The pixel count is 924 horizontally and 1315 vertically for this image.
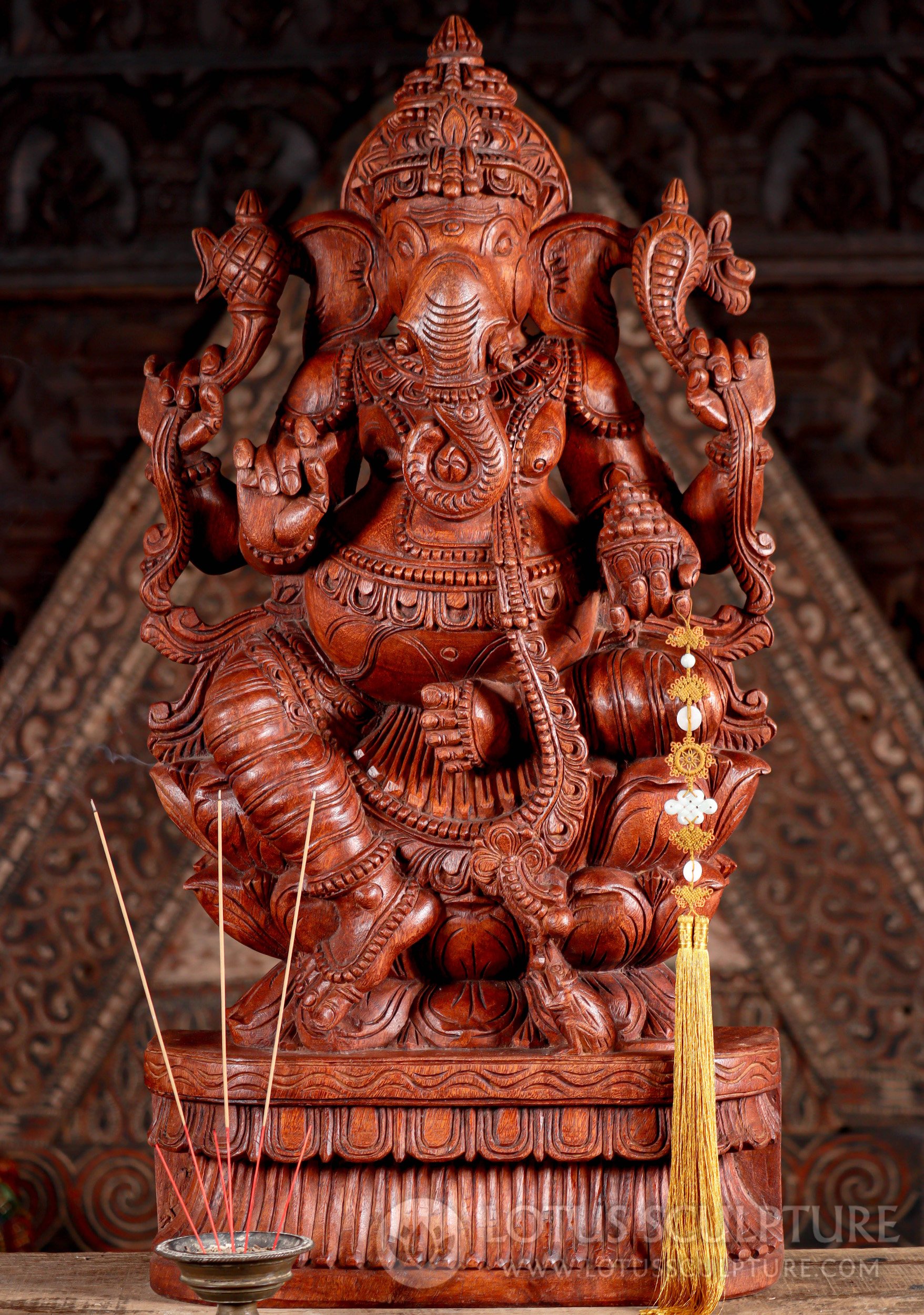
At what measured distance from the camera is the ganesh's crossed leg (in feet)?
7.27

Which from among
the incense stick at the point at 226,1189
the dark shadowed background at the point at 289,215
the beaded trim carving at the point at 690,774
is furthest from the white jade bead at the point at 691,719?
the dark shadowed background at the point at 289,215

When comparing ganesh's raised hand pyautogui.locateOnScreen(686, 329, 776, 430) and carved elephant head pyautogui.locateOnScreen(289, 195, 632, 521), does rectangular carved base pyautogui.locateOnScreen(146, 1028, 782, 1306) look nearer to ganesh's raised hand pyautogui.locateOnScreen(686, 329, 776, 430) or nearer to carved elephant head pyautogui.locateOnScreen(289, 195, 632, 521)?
carved elephant head pyautogui.locateOnScreen(289, 195, 632, 521)

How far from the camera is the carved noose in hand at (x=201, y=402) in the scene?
2391mm

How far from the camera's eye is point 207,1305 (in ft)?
7.16

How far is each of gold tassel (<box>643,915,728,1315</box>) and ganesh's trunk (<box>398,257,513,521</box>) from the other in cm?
67

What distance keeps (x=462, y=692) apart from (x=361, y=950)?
36 cm

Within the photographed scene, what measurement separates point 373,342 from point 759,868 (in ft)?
4.99

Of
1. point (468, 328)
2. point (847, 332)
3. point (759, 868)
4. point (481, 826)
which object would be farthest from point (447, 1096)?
point (847, 332)

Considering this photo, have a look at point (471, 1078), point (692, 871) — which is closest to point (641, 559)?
point (692, 871)

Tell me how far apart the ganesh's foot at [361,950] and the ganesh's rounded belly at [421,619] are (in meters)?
0.29

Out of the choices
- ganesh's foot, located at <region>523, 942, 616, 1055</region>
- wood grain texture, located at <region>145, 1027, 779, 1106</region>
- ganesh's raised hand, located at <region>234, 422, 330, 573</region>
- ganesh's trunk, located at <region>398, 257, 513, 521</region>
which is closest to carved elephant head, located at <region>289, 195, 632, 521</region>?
ganesh's trunk, located at <region>398, 257, 513, 521</region>

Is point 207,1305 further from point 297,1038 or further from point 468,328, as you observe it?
point 468,328

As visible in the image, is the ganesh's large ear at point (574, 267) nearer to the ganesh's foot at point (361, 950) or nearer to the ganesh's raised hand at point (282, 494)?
the ganesh's raised hand at point (282, 494)

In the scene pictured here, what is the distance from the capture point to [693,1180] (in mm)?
2041
